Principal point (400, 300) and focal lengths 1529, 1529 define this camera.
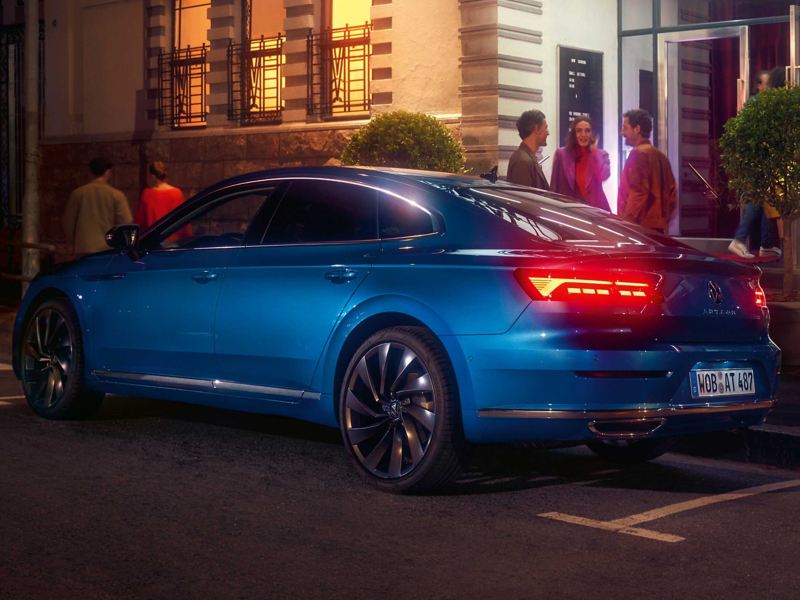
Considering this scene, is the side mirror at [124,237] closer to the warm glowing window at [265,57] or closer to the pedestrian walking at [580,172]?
the pedestrian walking at [580,172]

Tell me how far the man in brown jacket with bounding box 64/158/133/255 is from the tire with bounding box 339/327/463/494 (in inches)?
300

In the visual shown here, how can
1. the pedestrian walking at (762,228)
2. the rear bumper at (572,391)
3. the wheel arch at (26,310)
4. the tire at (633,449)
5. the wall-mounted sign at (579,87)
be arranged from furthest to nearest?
the wall-mounted sign at (579,87) → the pedestrian walking at (762,228) → the wheel arch at (26,310) → the tire at (633,449) → the rear bumper at (572,391)

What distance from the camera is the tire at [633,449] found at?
7.82 metres

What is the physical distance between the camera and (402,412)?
697cm

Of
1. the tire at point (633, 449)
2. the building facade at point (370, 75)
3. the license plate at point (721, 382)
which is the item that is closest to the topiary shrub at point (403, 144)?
the building facade at point (370, 75)

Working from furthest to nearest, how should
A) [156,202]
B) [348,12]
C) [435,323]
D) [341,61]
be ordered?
[341,61] → [348,12] → [156,202] → [435,323]

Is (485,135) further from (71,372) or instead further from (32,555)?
(32,555)

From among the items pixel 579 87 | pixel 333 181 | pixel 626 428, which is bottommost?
pixel 626 428

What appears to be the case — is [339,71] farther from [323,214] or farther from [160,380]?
[323,214]

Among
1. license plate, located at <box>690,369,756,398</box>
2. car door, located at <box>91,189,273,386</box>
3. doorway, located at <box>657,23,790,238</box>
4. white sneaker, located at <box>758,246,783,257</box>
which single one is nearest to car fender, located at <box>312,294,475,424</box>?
car door, located at <box>91,189,273,386</box>

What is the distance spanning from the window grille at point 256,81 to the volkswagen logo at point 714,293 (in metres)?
15.6

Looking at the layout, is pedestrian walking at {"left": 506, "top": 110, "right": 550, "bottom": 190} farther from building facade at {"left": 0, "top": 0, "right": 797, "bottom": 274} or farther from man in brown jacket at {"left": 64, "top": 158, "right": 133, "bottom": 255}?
building facade at {"left": 0, "top": 0, "right": 797, "bottom": 274}

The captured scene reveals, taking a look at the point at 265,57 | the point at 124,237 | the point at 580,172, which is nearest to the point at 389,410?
the point at 124,237

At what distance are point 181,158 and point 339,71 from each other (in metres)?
3.79
